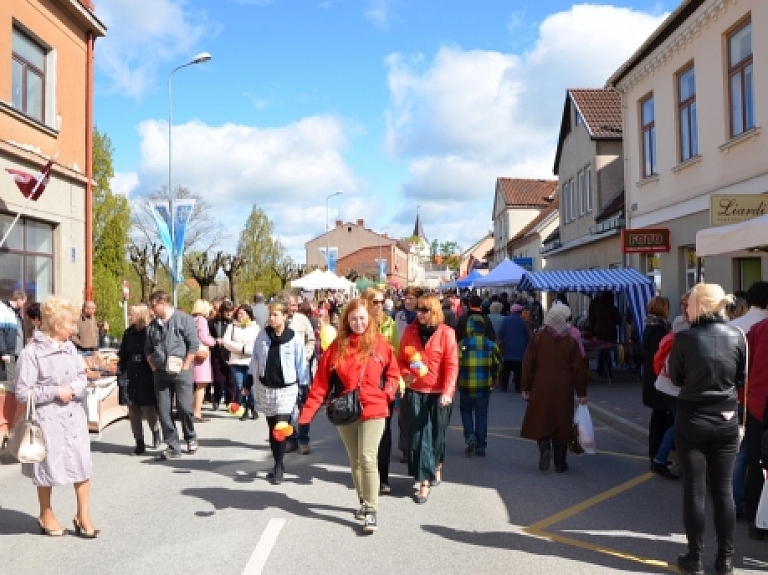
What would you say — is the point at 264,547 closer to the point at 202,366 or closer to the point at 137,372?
Answer: the point at 137,372

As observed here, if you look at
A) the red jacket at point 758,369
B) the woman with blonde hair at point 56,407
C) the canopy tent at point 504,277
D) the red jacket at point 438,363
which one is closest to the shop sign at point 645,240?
the canopy tent at point 504,277

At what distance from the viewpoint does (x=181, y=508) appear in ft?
21.0

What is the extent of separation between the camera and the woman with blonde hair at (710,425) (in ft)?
15.4

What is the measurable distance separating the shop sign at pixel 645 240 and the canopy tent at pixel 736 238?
23.8ft

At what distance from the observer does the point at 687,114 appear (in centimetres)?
1652

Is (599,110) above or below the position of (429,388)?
above

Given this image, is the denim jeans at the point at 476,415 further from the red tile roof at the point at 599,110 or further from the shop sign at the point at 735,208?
the red tile roof at the point at 599,110

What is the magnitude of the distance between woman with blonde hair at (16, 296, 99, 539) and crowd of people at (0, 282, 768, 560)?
0.4 inches

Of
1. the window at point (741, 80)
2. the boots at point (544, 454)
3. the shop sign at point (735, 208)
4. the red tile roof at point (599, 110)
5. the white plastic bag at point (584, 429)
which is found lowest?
the boots at point (544, 454)

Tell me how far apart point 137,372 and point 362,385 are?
3.88 meters

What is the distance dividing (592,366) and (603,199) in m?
7.77

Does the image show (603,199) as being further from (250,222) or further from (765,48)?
(250,222)

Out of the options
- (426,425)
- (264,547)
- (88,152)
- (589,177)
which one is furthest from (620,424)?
(589,177)

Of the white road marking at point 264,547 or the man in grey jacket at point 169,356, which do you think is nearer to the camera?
the white road marking at point 264,547
